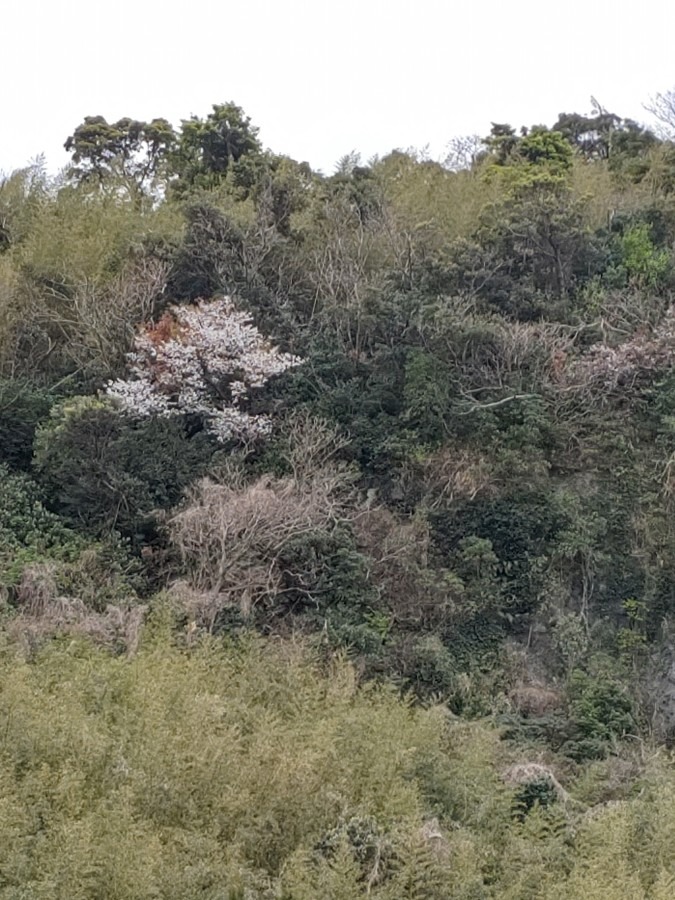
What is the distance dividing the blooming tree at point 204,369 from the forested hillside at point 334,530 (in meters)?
0.06

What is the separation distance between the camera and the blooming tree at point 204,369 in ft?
51.9

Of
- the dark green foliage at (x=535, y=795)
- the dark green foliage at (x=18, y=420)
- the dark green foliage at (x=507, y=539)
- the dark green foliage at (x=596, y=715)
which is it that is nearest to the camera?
the dark green foliage at (x=535, y=795)

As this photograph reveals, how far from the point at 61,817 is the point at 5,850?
52 cm

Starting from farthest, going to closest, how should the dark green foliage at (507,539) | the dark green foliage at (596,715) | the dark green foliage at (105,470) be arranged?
1. the dark green foliage at (507,539)
2. the dark green foliage at (105,470)
3. the dark green foliage at (596,715)

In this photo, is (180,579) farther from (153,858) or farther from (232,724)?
(153,858)

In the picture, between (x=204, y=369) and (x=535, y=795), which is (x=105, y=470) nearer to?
(x=204, y=369)

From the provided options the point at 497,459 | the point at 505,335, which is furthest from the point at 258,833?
the point at 505,335

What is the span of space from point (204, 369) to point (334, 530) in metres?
3.91

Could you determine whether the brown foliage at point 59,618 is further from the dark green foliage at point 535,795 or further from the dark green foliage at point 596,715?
the dark green foliage at point 596,715

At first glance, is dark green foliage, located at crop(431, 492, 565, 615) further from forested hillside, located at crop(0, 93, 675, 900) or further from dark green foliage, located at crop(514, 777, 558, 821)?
dark green foliage, located at crop(514, 777, 558, 821)

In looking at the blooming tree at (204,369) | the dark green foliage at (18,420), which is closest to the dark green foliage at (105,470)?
the blooming tree at (204,369)

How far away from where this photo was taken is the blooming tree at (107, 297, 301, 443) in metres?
15.8

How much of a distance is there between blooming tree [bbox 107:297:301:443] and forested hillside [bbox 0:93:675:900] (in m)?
0.06

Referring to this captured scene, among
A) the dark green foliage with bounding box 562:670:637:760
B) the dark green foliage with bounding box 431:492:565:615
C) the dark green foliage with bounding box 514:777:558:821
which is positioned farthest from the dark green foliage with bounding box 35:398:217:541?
the dark green foliage with bounding box 514:777:558:821
